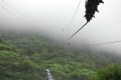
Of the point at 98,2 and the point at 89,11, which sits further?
Answer: the point at 89,11

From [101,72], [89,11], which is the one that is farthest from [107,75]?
[89,11]

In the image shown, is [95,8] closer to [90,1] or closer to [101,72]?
[90,1]

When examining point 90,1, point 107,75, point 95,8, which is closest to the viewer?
point 90,1

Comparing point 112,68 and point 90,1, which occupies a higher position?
point 90,1

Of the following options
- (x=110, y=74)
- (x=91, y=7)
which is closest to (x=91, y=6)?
(x=91, y=7)

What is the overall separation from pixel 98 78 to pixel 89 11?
94.5m

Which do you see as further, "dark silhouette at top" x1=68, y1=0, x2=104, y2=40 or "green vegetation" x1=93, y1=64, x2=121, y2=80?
"green vegetation" x1=93, y1=64, x2=121, y2=80

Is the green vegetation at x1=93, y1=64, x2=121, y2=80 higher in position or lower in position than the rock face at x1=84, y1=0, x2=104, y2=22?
lower

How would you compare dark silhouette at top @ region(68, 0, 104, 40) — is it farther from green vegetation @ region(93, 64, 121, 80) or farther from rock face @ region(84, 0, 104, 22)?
green vegetation @ region(93, 64, 121, 80)

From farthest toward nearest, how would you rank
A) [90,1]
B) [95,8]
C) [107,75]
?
[107,75]
[95,8]
[90,1]

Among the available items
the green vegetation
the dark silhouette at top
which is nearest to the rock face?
the dark silhouette at top

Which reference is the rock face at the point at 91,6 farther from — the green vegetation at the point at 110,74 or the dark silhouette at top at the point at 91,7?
the green vegetation at the point at 110,74

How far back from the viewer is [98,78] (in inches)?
5610

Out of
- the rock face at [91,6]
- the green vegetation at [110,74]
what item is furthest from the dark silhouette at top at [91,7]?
the green vegetation at [110,74]
